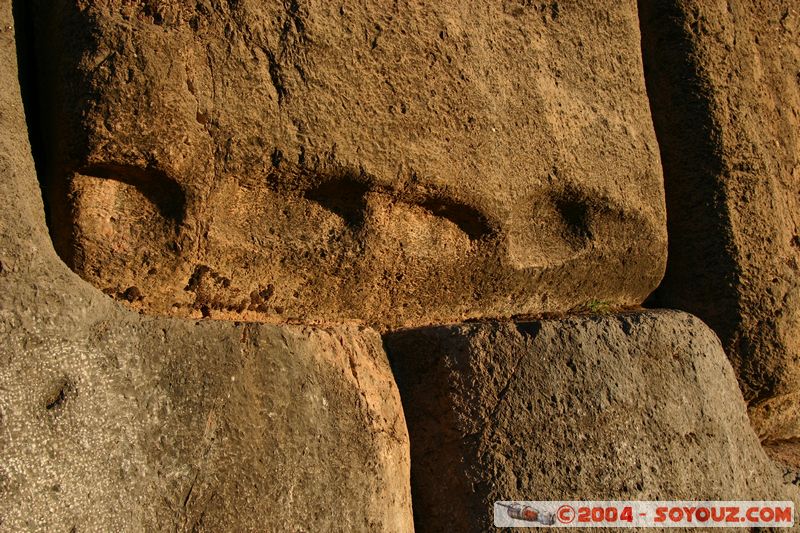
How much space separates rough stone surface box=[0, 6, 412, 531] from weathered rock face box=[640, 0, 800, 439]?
3.68 feet

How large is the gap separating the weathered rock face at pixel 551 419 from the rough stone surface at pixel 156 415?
14 centimetres

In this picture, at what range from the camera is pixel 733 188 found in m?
2.46

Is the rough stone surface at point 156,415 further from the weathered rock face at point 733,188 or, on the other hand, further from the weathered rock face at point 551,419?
the weathered rock face at point 733,188

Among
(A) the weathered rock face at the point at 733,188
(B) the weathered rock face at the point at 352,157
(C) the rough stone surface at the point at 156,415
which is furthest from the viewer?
(A) the weathered rock face at the point at 733,188

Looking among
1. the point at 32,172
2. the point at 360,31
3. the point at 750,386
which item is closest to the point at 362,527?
the point at 32,172

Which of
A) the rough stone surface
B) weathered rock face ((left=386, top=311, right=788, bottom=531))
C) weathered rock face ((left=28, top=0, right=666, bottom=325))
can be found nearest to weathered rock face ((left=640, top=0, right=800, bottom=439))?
weathered rock face ((left=28, top=0, right=666, bottom=325))

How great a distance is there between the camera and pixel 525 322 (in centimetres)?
189

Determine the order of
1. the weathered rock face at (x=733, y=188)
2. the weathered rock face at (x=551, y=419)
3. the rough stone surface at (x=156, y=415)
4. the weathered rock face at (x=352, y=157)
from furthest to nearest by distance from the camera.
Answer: the weathered rock face at (x=733, y=188), the weathered rock face at (x=551, y=419), the weathered rock face at (x=352, y=157), the rough stone surface at (x=156, y=415)

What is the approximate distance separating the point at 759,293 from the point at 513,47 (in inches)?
34.5

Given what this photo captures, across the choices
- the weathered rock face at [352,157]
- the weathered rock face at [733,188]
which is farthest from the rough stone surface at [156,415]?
the weathered rock face at [733,188]

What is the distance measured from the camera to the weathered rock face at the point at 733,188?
7.89 feet

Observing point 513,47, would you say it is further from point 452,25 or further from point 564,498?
point 564,498

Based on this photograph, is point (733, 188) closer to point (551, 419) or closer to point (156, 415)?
point (551, 419)

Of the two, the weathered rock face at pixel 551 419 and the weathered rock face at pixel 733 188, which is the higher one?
the weathered rock face at pixel 733 188
